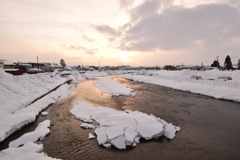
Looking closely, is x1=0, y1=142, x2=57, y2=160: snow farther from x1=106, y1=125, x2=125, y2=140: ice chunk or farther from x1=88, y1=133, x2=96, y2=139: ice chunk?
x1=106, y1=125, x2=125, y2=140: ice chunk

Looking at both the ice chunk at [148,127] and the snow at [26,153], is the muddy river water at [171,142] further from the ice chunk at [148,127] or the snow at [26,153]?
the snow at [26,153]

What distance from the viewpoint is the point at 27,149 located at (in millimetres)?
8820

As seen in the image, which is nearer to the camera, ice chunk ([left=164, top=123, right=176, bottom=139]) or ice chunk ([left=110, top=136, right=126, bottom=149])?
ice chunk ([left=110, top=136, right=126, bottom=149])

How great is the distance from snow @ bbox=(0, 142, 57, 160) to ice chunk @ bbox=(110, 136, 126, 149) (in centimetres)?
314

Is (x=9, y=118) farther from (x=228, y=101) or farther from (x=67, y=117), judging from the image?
(x=228, y=101)

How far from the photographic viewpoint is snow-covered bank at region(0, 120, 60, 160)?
800cm

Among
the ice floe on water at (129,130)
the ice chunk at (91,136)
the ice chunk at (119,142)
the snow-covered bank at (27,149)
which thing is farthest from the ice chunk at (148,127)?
the snow-covered bank at (27,149)

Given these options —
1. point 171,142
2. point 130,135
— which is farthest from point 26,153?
point 171,142

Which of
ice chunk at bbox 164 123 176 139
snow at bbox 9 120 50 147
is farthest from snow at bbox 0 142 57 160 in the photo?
ice chunk at bbox 164 123 176 139

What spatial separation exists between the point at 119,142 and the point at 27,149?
431 cm

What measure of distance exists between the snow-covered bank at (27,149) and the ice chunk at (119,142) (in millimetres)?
3139

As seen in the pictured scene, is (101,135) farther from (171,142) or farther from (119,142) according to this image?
(171,142)

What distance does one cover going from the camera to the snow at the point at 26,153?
7914mm

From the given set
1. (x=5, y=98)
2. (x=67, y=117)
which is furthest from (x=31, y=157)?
(x=5, y=98)
